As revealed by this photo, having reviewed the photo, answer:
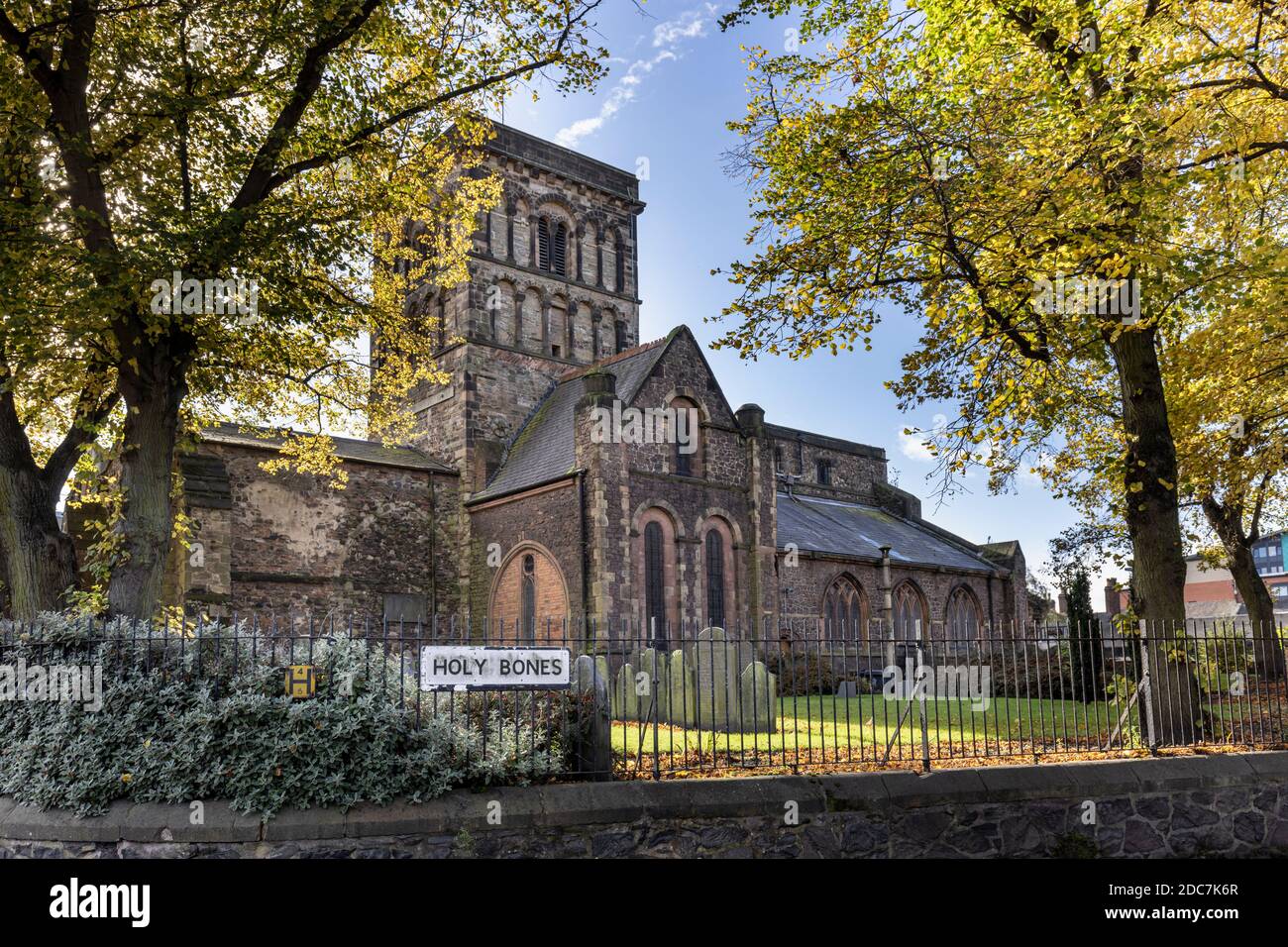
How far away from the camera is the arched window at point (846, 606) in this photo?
106ft

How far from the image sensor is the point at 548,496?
1006 inches

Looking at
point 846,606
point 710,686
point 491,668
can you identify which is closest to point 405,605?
point 846,606

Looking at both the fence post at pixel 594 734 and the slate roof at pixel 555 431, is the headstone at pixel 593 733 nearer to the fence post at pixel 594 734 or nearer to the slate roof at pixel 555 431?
the fence post at pixel 594 734

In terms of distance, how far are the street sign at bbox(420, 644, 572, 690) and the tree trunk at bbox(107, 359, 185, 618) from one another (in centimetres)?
431

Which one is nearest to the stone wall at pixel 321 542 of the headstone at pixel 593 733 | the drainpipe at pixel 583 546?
the drainpipe at pixel 583 546

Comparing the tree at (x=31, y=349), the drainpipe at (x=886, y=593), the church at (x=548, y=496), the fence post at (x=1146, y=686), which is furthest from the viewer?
the drainpipe at (x=886, y=593)

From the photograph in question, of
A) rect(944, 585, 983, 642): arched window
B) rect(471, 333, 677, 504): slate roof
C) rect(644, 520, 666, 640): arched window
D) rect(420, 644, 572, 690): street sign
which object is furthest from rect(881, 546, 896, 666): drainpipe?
rect(420, 644, 572, 690): street sign

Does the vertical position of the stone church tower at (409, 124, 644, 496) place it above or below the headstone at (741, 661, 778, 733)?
above

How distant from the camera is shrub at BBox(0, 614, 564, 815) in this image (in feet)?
26.4

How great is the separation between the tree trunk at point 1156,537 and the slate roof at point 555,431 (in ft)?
46.3

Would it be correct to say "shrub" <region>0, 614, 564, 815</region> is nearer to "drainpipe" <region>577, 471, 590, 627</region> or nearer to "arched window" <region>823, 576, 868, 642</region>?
"drainpipe" <region>577, 471, 590, 627</region>

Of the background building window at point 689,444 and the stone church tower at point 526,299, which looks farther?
the stone church tower at point 526,299

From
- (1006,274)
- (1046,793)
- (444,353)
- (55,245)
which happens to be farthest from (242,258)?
(444,353)
